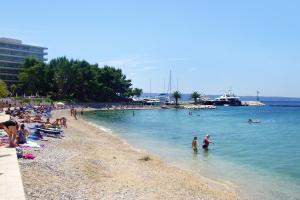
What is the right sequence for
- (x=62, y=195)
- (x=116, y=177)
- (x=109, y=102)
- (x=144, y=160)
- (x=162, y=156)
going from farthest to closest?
(x=109, y=102) → (x=162, y=156) → (x=144, y=160) → (x=116, y=177) → (x=62, y=195)

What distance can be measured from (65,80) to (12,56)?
34.5 metres

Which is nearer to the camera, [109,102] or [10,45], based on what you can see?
[109,102]

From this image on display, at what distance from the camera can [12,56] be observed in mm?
144125

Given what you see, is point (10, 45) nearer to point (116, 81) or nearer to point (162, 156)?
point (116, 81)

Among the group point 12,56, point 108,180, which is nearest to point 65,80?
point 12,56

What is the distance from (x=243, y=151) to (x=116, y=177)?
18.3 meters

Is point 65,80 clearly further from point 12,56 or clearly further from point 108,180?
point 108,180

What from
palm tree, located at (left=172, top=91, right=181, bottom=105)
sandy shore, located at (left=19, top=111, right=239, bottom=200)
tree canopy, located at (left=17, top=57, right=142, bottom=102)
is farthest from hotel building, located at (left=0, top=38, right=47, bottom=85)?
sandy shore, located at (left=19, top=111, right=239, bottom=200)

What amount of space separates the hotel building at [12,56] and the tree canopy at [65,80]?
11978 millimetres

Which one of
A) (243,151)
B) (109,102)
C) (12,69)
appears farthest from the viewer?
(12,69)

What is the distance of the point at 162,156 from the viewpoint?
30.9 metres

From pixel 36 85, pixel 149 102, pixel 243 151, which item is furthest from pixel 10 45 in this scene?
pixel 243 151

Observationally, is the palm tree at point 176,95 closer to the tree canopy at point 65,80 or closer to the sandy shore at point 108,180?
the tree canopy at point 65,80

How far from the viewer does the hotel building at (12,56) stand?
455 feet
